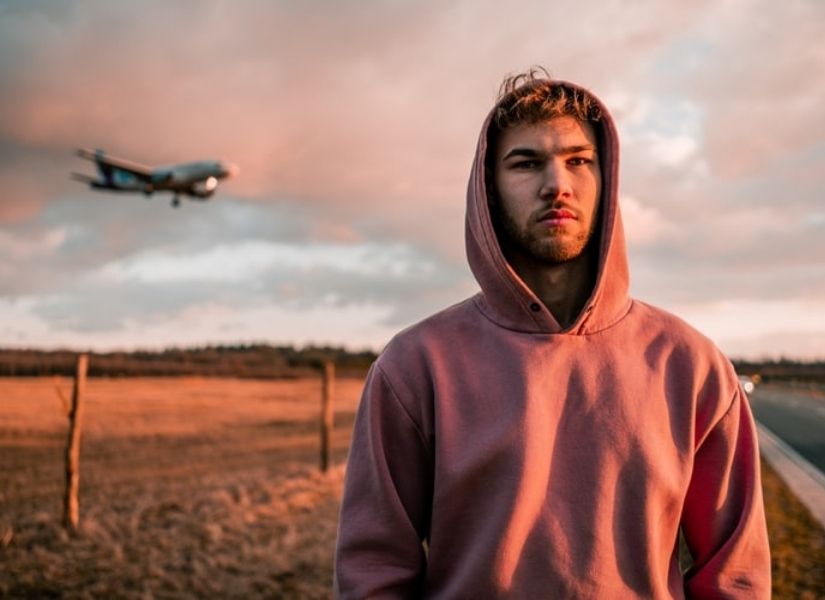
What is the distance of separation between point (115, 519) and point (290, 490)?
10.3ft

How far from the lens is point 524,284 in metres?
2.01

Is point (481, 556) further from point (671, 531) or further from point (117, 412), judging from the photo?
point (117, 412)

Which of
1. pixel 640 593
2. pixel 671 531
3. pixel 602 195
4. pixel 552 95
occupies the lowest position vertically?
pixel 640 593

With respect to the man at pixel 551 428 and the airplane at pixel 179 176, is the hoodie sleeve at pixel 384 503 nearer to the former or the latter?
the man at pixel 551 428

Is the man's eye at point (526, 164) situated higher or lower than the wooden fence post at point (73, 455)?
higher

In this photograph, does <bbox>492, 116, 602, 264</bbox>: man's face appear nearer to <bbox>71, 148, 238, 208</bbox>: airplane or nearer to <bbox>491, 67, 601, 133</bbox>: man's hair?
<bbox>491, 67, 601, 133</bbox>: man's hair

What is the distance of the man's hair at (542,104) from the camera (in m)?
2.09

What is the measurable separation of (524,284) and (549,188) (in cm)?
27

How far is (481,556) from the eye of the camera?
6.00ft

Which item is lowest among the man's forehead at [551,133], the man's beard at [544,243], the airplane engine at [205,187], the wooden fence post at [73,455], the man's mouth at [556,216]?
the wooden fence post at [73,455]

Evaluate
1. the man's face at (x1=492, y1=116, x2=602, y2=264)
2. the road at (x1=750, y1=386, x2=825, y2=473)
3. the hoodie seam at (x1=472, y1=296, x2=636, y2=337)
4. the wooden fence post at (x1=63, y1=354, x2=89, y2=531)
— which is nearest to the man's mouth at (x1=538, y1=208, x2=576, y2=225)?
the man's face at (x1=492, y1=116, x2=602, y2=264)

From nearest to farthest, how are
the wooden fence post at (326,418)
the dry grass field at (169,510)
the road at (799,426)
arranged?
the dry grass field at (169,510) → the road at (799,426) → the wooden fence post at (326,418)

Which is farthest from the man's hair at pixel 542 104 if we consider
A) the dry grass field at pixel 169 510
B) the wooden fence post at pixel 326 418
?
the wooden fence post at pixel 326 418

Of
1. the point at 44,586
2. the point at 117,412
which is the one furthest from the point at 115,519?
the point at 117,412
